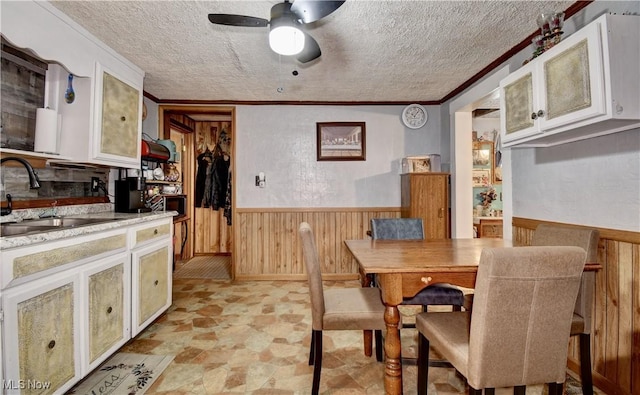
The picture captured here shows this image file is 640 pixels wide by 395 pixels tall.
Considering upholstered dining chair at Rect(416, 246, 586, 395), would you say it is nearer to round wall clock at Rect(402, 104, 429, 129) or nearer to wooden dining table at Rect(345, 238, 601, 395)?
wooden dining table at Rect(345, 238, 601, 395)

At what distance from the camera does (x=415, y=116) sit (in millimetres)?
4031

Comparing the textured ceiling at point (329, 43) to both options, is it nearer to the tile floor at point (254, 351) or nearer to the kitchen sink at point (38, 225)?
the kitchen sink at point (38, 225)

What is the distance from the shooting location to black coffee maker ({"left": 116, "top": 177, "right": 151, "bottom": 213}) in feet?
8.77

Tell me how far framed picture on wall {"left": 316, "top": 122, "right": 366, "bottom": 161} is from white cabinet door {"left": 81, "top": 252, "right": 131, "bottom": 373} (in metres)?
2.60

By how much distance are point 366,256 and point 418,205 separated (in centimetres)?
199

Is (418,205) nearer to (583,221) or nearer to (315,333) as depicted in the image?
(583,221)

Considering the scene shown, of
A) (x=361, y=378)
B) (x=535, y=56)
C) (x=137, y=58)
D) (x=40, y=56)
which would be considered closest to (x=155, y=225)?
(x=40, y=56)

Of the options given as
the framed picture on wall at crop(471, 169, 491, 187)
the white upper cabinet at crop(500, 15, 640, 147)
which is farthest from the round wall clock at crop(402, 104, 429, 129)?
the white upper cabinet at crop(500, 15, 640, 147)

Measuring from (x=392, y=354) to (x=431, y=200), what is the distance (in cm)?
232

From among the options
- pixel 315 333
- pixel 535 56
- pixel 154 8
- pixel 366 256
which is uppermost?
pixel 154 8

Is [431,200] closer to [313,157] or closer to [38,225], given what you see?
[313,157]

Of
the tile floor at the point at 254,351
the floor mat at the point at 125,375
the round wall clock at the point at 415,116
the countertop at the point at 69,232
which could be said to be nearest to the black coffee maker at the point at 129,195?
the countertop at the point at 69,232

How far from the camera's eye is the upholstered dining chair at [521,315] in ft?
3.74

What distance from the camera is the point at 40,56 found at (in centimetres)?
187
